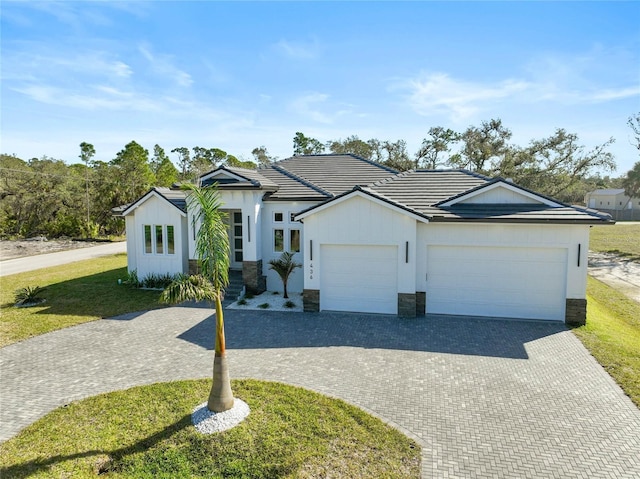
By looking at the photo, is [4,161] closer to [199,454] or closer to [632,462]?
[199,454]

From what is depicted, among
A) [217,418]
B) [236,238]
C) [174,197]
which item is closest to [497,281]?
[217,418]

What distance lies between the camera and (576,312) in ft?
41.6

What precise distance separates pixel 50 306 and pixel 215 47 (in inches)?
446

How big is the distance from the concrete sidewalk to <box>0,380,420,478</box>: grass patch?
19220 mm

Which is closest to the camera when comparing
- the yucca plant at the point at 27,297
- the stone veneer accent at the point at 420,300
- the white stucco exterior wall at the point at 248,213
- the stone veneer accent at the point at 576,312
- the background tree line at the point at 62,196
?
the stone veneer accent at the point at 576,312

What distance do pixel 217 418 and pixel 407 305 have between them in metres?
7.95

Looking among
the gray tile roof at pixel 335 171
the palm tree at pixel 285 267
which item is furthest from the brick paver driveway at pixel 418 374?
the gray tile roof at pixel 335 171

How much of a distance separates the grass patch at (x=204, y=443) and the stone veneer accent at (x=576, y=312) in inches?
347

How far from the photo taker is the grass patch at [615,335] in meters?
9.06

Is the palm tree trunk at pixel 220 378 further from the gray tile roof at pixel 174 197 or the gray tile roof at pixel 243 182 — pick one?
the gray tile roof at pixel 174 197

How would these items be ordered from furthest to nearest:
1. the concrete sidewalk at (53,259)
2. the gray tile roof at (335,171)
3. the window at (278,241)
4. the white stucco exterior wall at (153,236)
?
1. the concrete sidewalk at (53,259)
2. the gray tile roof at (335,171)
3. the white stucco exterior wall at (153,236)
4. the window at (278,241)

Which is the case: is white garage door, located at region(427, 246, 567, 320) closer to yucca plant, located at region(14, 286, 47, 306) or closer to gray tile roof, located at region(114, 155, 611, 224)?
gray tile roof, located at region(114, 155, 611, 224)

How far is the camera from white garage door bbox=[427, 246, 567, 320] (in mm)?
12938

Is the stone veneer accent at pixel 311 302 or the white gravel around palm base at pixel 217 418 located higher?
the stone veneer accent at pixel 311 302
